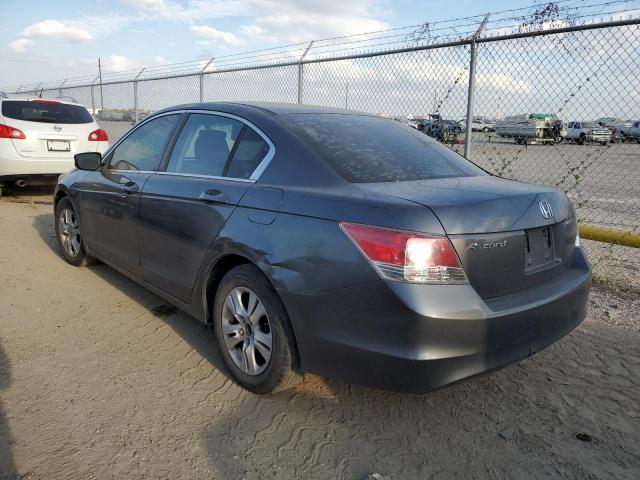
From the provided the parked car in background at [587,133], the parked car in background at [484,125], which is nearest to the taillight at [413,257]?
the parked car in background at [484,125]

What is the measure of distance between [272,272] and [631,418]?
2058 mm

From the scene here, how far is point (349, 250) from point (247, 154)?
1.11 m

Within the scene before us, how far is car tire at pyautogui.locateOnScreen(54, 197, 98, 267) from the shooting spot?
16.5 ft

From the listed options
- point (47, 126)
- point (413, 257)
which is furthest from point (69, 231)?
point (413, 257)

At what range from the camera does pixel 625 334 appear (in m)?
3.81

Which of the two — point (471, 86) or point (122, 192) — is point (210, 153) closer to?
point (122, 192)

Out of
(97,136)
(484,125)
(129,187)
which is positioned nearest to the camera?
(129,187)

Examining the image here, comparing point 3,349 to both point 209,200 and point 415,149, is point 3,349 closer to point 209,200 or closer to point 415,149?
point 209,200

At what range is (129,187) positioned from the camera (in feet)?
13.0

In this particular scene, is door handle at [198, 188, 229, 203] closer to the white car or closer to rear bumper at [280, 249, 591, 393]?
rear bumper at [280, 249, 591, 393]

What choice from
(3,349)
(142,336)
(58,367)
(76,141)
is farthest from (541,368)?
(76,141)

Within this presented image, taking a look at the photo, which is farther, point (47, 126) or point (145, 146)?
point (47, 126)

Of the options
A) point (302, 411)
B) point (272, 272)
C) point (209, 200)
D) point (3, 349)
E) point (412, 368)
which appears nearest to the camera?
point (412, 368)

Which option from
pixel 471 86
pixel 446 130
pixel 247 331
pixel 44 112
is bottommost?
pixel 247 331
